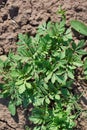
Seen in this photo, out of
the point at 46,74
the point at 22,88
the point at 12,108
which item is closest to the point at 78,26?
the point at 46,74

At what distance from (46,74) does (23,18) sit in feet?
1.81

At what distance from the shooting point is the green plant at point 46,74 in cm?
359

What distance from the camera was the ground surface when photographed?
3.71 meters

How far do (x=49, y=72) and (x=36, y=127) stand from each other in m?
0.51

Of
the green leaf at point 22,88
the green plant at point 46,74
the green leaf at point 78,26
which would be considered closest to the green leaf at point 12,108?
the green plant at point 46,74

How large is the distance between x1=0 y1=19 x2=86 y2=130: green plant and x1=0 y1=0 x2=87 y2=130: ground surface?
0.36 feet

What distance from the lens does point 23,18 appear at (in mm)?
3781

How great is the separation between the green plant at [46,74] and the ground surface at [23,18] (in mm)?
108

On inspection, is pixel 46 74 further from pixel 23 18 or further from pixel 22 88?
pixel 23 18

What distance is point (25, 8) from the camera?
3779mm


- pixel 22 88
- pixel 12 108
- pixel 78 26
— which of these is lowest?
pixel 12 108

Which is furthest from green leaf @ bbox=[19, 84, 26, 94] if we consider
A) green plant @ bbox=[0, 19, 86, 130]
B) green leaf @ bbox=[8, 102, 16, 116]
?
green leaf @ bbox=[8, 102, 16, 116]

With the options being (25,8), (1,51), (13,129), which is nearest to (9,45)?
(1,51)

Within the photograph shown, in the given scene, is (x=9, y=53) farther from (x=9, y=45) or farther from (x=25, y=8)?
(x=25, y=8)
